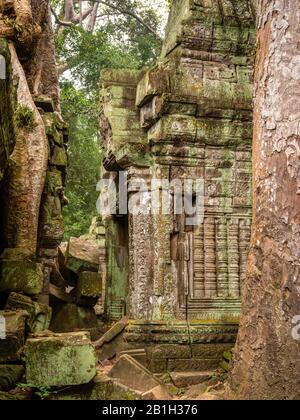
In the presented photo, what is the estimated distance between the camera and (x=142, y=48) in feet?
59.0

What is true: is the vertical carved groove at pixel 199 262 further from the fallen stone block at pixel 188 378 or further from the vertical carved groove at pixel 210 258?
the fallen stone block at pixel 188 378

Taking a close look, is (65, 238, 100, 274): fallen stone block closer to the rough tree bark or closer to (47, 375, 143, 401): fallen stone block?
the rough tree bark

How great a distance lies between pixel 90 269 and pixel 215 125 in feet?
8.04

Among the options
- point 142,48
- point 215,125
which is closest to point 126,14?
point 142,48

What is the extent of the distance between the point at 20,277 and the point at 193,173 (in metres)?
2.79

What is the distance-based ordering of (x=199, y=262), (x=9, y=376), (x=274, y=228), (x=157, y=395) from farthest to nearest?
(x=199, y=262), (x=157, y=395), (x=274, y=228), (x=9, y=376)

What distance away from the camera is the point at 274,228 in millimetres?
3865

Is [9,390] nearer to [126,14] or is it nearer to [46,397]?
[46,397]

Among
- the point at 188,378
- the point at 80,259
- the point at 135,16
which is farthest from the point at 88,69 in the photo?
the point at 188,378

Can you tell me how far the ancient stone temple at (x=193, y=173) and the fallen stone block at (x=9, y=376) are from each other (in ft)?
7.22

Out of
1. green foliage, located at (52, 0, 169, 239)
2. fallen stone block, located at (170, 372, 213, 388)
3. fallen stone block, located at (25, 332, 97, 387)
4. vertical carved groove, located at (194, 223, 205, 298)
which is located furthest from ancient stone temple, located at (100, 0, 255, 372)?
green foliage, located at (52, 0, 169, 239)

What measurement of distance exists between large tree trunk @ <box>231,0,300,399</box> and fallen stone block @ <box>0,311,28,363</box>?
5.66 ft

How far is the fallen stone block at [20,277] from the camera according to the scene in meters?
4.24

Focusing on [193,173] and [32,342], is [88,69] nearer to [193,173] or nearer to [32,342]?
[193,173]
